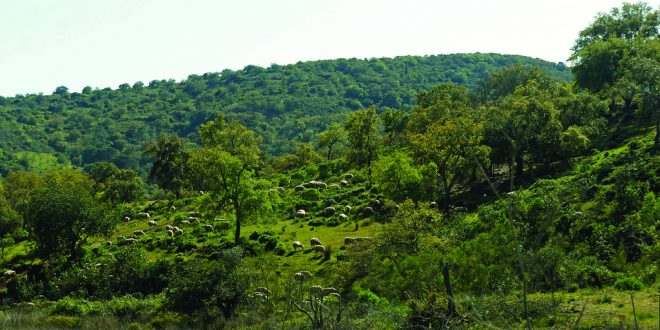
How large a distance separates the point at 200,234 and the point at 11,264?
1825cm

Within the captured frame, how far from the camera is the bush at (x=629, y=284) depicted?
2938 centimetres

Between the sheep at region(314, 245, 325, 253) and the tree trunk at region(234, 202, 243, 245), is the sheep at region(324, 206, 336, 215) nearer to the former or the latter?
the tree trunk at region(234, 202, 243, 245)

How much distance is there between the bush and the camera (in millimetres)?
29375

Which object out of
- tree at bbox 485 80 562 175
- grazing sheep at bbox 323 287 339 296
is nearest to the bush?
grazing sheep at bbox 323 287 339 296

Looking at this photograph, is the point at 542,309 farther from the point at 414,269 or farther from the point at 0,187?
the point at 0,187

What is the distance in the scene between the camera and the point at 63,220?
185ft

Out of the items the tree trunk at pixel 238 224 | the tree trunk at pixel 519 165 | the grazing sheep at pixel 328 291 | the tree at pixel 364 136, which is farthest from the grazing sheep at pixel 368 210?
the grazing sheep at pixel 328 291

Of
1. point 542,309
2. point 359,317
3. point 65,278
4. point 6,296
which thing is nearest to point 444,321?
point 542,309

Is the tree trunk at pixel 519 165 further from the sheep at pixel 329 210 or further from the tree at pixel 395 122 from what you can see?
the tree at pixel 395 122

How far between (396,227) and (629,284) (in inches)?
583

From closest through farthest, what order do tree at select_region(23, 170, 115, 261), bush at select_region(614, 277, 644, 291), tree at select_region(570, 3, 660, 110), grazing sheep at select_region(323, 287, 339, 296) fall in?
1. bush at select_region(614, 277, 644, 291)
2. grazing sheep at select_region(323, 287, 339, 296)
3. tree at select_region(23, 170, 115, 261)
4. tree at select_region(570, 3, 660, 110)

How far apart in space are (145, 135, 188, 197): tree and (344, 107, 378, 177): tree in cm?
2430

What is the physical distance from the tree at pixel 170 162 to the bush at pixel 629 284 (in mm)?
62328

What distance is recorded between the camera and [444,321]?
26.4 meters
